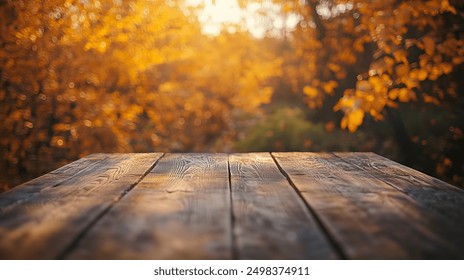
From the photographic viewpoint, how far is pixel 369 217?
1221 millimetres

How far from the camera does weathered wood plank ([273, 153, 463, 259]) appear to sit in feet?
3.26

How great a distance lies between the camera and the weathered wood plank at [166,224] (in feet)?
3.20

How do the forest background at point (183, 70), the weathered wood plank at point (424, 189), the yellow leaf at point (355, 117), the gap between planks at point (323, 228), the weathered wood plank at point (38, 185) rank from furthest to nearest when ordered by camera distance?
1. the forest background at point (183, 70)
2. the yellow leaf at point (355, 117)
3. the weathered wood plank at point (38, 185)
4. the weathered wood plank at point (424, 189)
5. the gap between planks at point (323, 228)

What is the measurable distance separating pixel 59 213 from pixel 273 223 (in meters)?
0.59

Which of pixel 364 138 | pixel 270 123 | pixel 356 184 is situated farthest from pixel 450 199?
pixel 270 123

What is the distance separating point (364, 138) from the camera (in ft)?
20.4

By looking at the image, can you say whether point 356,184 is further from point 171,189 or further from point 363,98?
point 363,98

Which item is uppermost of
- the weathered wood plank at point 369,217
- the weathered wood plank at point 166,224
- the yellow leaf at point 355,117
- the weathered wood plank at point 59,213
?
the yellow leaf at point 355,117

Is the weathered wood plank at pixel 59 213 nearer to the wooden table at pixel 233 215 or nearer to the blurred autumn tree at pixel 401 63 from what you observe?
the wooden table at pixel 233 215

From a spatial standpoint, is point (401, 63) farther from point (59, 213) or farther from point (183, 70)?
point (59, 213)

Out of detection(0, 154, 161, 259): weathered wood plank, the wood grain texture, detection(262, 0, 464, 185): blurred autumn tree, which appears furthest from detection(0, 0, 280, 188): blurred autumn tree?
the wood grain texture

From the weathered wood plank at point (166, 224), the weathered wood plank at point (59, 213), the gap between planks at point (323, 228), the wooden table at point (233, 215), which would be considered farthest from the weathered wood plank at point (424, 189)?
the weathered wood plank at point (59, 213)

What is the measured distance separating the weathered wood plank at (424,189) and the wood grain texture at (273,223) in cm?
36
